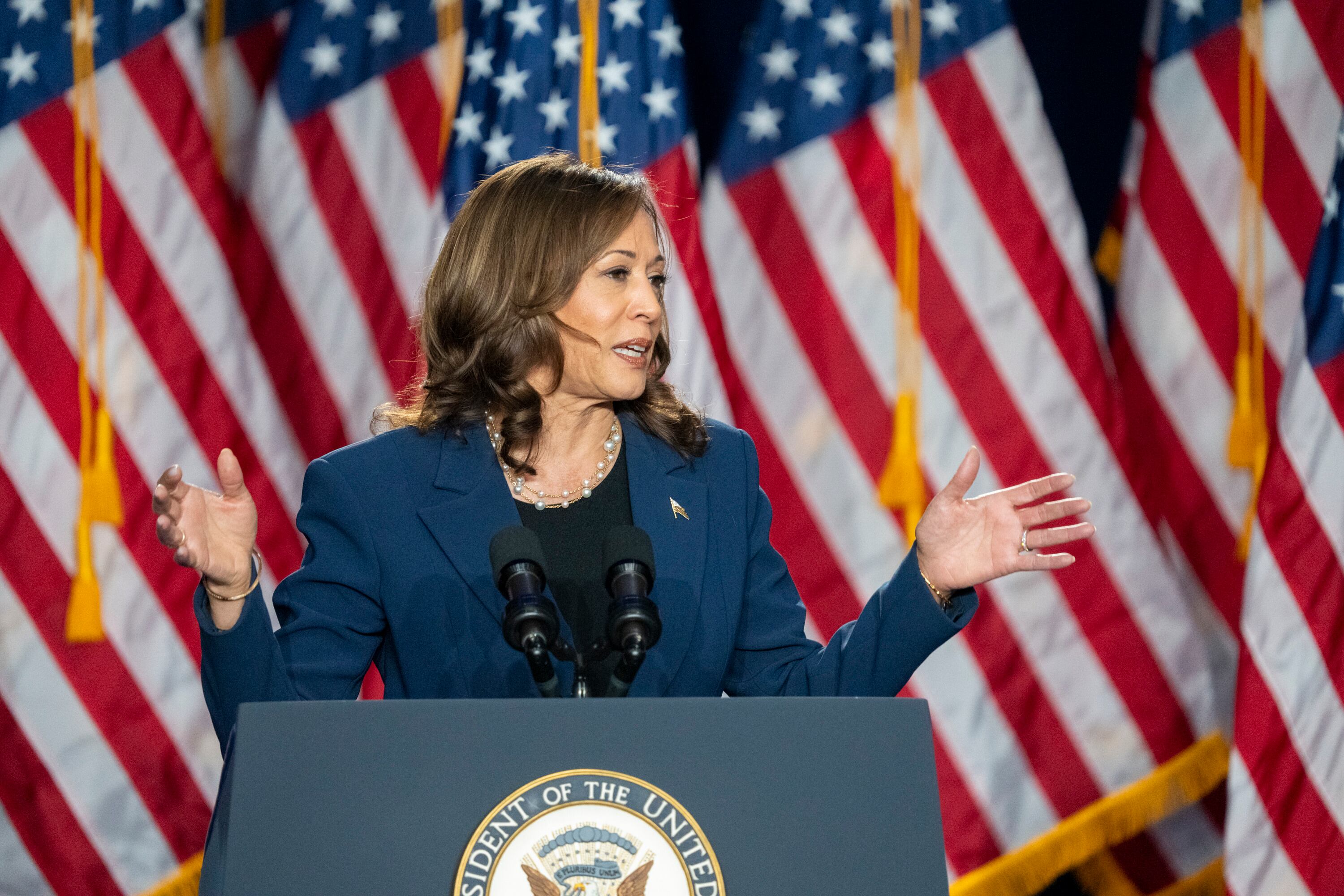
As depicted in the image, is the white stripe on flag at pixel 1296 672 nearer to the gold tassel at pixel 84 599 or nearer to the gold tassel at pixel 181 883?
the gold tassel at pixel 181 883

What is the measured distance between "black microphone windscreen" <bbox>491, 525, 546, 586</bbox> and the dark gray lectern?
0.20 meters

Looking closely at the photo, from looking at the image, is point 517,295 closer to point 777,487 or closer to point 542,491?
point 542,491

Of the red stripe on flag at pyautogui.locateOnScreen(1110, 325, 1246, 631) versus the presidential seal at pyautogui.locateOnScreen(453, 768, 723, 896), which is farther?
the red stripe on flag at pyautogui.locateOnScreen(1110, 325, 1246, 631)

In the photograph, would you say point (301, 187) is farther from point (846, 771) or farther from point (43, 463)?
point (846, 771)

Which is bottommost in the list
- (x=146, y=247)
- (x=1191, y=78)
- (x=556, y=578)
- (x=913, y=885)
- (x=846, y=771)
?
(x=913, y=885)

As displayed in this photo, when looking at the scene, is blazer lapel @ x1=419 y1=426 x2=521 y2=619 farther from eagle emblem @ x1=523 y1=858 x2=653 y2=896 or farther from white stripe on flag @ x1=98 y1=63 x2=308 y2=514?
white stripe on flag @ x1=98 y1=63 x2=308 y2=514

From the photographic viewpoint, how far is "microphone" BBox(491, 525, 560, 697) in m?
1.17

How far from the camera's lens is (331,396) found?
130 inches

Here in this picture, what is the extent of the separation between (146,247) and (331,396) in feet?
1.84

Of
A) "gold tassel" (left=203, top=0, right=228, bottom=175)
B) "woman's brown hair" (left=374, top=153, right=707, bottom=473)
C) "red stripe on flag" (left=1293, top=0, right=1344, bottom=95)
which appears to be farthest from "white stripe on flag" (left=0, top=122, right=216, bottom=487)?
"red stripe on flag" (left=1293, top=0, right=1344, bottom=95)

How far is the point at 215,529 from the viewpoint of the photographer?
1.35 metres

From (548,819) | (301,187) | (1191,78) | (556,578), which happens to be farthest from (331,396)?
(548,819)

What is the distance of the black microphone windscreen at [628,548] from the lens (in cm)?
125

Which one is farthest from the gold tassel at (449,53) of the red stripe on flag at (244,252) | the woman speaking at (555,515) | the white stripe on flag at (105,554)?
the woman speaking at (555,515)
